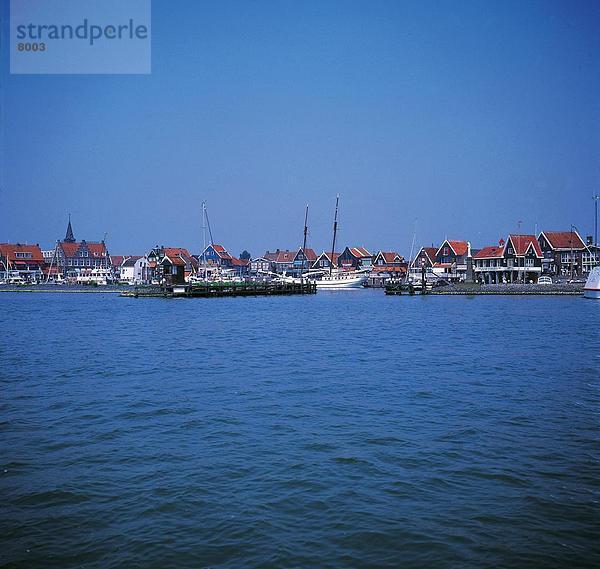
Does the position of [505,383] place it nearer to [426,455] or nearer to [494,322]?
[426,455]

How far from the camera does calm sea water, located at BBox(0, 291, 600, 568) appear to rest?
27.0ft

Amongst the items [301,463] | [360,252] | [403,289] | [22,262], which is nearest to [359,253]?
[360,252]

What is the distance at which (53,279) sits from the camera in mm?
171250

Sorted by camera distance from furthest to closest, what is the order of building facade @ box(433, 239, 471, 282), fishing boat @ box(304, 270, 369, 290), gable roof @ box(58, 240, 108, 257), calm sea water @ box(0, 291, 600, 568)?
gable roof @ box(58, 240, 108, 257)
fishing boat @ box(304, 270, 369, 290)
building facade @ box(433, 239, 471, 282)
calm sea water @ box(0, 291, 600, 568)

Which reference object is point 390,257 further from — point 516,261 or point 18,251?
point 18,251

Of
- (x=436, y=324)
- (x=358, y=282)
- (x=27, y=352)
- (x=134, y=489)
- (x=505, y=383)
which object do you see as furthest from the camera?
(x=358, y=282)

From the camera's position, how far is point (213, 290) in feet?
325

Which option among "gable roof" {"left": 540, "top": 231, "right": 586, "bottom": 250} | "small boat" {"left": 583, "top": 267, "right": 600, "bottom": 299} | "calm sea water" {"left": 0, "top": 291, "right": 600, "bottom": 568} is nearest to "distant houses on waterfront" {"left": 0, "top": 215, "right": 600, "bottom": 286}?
"gable roof" {"left": 540, "top": 231, "right": 586, "bottom": 250}

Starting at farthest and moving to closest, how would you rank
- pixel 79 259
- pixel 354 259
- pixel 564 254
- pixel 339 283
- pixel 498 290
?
1. pixel 79 259
2. pixel 354 259
3. pixel 339 283
4. pixel 564 254
5. pixel 498 290

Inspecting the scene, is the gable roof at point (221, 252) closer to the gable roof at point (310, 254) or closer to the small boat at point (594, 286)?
the gable roof at point (310, 254)

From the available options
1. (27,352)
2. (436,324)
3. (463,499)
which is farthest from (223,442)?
(436,324)

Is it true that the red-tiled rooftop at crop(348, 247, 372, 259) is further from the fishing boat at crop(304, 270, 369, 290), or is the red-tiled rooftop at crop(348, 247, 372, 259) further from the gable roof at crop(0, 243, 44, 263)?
the gable roof at crop(0, 243, 44, 263)

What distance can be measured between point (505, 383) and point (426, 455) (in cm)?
896

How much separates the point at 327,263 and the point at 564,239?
207 feet
